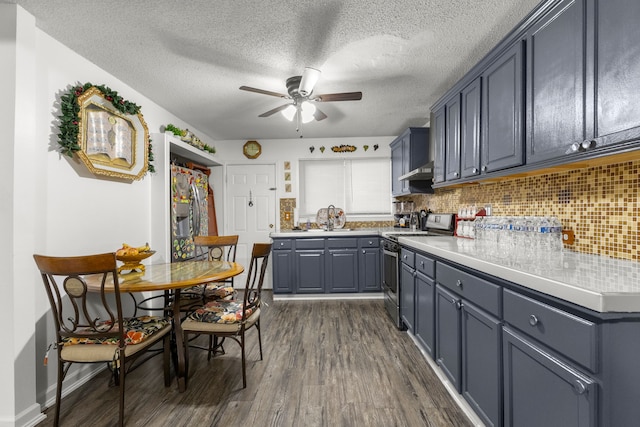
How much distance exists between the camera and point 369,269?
163 inches

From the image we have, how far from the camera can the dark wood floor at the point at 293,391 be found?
1.73m

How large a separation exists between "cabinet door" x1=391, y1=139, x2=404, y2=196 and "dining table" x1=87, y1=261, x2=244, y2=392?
2.77 meters

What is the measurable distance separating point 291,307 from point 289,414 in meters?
2.11

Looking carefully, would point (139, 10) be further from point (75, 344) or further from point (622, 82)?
point (622, 82)

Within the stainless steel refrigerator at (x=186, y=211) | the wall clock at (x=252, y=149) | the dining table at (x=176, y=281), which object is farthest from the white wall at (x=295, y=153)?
the dining table at (x=176, y=281)

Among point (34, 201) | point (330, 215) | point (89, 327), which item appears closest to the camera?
point (89, 327)

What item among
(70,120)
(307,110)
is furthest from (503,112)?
(70,120)

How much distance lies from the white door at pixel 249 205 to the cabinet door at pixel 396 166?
6.32ft

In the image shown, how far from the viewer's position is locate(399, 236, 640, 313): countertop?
853 mm

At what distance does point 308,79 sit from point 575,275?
2.01m

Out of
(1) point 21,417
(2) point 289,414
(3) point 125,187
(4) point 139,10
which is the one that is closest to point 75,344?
(1) point 21,417

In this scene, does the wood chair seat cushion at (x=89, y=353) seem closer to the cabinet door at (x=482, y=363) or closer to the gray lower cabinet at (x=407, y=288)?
the cabinet door at (x=482, y=363)

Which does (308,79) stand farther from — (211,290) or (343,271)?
(343,271)

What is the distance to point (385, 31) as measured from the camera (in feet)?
6.55
